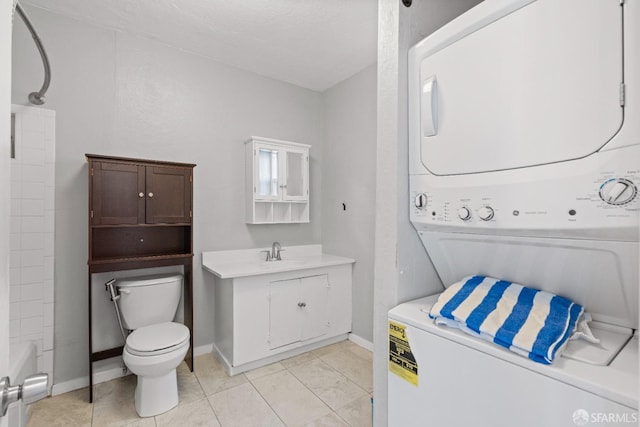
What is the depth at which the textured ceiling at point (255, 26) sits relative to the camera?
6.59ft

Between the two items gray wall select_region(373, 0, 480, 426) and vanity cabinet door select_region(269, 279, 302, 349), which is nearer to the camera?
gray wall select_region(373, 0, 480, 426)

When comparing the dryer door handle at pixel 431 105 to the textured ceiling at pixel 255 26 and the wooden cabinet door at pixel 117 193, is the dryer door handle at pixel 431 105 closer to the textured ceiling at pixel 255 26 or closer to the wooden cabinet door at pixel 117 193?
the textured ceiling at pixel 255 26

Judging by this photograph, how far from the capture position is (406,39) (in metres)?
1.09

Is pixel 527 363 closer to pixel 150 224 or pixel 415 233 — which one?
pixel 415 233

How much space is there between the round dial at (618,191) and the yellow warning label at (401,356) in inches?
24.6

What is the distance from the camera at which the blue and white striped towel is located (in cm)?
71

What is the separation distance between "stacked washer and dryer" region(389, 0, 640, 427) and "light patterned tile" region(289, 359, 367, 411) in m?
1.16

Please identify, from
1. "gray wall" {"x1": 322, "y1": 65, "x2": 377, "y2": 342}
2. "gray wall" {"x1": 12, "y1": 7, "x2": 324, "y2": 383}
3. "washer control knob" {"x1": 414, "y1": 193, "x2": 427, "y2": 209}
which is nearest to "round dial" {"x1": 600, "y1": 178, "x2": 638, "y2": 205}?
"washer control knob" {"x1": 414, "y1": 193, "x2": 427, "y2": 209}

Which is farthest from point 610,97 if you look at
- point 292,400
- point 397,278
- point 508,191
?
point 292,400

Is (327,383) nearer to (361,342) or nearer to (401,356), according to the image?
(361,342)

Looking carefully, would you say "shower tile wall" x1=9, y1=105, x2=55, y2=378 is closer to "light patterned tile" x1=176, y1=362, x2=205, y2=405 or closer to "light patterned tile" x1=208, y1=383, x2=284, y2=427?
"light patterned tile" x1=176, y1=362, x2=205, y2=405

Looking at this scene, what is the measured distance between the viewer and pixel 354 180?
9.58ft

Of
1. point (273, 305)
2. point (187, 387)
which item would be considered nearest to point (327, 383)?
point (273, 305)

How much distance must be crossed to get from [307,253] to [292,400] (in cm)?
147
